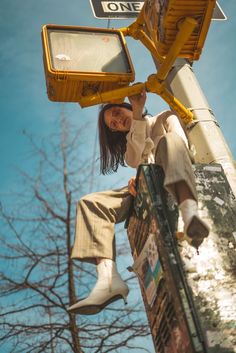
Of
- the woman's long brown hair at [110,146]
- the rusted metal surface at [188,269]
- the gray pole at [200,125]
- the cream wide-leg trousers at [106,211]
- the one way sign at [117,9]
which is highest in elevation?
the one way sign at [117,9]

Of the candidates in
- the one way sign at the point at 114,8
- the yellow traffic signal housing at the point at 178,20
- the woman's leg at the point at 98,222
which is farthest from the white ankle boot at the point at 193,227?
the one way sign at the point at 114,8

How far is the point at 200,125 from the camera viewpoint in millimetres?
2480

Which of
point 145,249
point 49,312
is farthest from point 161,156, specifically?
point 49,312

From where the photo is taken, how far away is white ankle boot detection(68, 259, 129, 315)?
2137 millimetres

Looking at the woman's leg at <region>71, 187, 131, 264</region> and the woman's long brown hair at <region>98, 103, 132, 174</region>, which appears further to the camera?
the woman's long brown hair at <region>98, 103, 132, 174</region>

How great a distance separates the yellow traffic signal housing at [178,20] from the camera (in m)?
2.13

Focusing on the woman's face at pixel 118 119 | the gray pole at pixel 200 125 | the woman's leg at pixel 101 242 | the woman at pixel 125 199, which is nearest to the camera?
the woman at pixel 125 199

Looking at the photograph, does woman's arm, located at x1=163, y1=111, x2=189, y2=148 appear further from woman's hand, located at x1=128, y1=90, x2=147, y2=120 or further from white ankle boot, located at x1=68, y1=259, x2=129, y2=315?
white ankle boot, located at x1=68, y1=259, x2=129, y2=315

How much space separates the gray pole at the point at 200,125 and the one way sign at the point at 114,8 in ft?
2.46

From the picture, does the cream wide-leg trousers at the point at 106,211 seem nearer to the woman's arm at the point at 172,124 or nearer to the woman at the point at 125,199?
the woman at the point at 125,199

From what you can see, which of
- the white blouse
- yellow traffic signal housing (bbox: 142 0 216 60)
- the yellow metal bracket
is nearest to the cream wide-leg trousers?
the white blouse

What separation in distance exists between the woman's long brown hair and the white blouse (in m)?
0.49

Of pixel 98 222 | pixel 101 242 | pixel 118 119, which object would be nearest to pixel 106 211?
pixel 98 222

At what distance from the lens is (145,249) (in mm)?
2154
